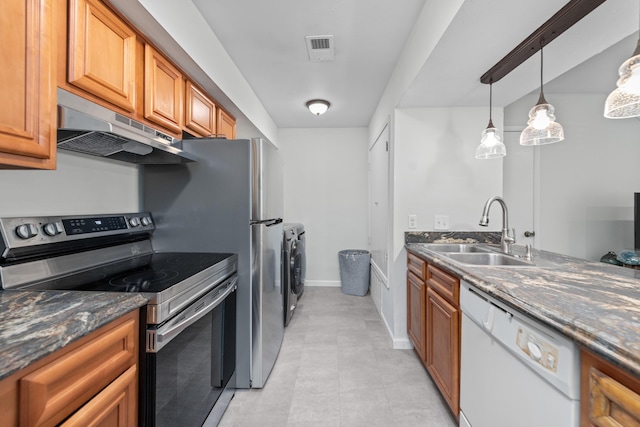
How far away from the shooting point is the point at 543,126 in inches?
64.5

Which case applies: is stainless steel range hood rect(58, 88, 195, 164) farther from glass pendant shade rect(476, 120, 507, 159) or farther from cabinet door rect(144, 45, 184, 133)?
glass pendant shade rect(476, 120, 507, 159)

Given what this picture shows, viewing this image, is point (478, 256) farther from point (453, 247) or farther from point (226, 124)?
point (226, 124)

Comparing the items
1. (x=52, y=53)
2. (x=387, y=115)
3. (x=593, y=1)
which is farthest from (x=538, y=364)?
(x=387, y=115)

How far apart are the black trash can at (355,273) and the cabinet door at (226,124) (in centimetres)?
222

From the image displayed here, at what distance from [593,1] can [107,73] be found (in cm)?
212

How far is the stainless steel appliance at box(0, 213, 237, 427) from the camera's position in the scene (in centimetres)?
107

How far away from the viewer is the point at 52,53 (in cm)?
98

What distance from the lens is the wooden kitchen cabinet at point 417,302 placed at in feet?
6.64

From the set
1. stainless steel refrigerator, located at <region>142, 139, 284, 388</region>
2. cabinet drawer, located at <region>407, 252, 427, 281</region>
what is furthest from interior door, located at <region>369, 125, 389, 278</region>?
stainless steel refrigerator, located at <region>142, 139, 284, 388</region>

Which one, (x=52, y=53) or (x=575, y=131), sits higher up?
(x=575, y=131)

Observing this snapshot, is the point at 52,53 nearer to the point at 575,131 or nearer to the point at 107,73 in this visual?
the point at 107,73

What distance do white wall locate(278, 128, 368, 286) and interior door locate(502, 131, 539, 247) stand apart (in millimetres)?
1936

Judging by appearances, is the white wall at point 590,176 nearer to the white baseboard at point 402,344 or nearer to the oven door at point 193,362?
the white baseboard at point 402,344

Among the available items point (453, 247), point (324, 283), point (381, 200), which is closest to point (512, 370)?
point (453, 247)
